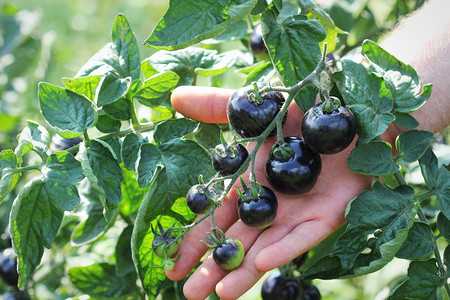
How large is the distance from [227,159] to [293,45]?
337 millimetres

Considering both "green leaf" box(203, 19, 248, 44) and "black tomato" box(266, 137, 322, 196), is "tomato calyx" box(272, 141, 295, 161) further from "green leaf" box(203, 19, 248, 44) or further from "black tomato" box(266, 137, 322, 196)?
"green leaf" box(203, 19, 248, 44)

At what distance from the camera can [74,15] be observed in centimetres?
485

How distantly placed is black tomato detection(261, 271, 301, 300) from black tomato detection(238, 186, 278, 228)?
1.52ft

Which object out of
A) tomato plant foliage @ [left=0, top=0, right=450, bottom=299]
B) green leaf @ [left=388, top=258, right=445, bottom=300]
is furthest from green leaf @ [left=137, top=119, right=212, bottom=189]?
green leaf @ [left=388, top=258, right=445, bottom=300]

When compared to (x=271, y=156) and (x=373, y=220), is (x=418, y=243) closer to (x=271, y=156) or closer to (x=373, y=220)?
(x=373, y=220)

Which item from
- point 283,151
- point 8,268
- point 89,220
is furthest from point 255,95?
point 8,268

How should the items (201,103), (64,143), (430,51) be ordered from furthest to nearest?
(430,51), (64,143), (201,103)

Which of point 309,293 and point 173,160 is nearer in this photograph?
point 173,160

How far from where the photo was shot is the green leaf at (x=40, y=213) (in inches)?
45.2

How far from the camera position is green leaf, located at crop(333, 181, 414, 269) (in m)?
1.17

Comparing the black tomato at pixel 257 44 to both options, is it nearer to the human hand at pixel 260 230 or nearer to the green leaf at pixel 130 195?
the human hand at pixel 260 230

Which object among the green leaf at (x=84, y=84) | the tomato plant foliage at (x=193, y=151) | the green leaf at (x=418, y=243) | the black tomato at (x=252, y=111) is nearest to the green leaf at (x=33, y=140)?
the tomato plant foliage at (x=193, y=151)

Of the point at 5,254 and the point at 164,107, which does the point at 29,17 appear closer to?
the point at 5,254

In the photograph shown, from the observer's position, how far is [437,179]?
4.09 ft
